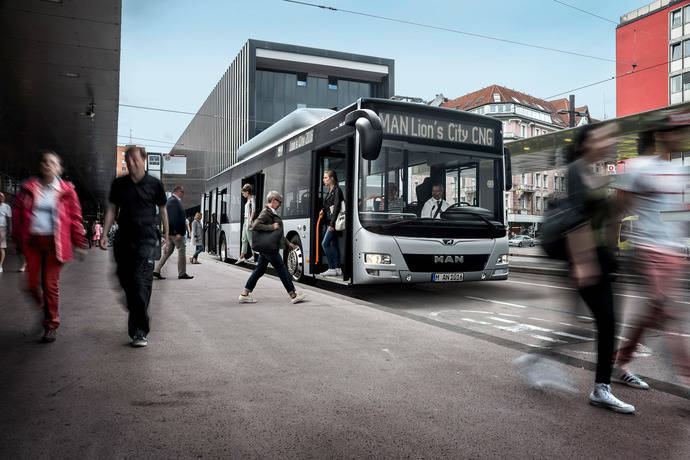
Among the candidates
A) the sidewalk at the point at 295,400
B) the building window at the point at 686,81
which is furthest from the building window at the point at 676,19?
the sidewalk at the point at 295,400

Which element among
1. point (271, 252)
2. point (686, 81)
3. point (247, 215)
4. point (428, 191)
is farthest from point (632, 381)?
point (686, 81)

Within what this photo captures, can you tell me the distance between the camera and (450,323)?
21.4ft

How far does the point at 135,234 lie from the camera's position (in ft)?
16.5

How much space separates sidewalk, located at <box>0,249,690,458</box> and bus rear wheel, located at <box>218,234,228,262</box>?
38.0 ft

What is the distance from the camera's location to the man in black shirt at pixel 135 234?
4996mm

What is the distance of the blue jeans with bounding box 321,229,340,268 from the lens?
8.91 m

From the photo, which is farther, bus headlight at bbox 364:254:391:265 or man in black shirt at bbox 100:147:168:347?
bus headlight at bbox 364:254:391:265

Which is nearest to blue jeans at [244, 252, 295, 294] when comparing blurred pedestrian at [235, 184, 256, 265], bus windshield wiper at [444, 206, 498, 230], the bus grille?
the bus grille

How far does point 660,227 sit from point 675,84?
157 ft

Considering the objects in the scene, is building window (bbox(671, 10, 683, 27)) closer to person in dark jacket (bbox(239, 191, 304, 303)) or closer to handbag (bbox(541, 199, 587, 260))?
person in dark jacket (bbox(239, 191, 304, 303))

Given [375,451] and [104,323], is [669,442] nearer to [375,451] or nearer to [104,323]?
[375,451]

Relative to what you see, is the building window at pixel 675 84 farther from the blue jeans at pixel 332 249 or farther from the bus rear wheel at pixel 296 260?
the blue jeans at pixel 332 249

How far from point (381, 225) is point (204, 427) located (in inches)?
200

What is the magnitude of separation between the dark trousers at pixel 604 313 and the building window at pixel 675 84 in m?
47.9
